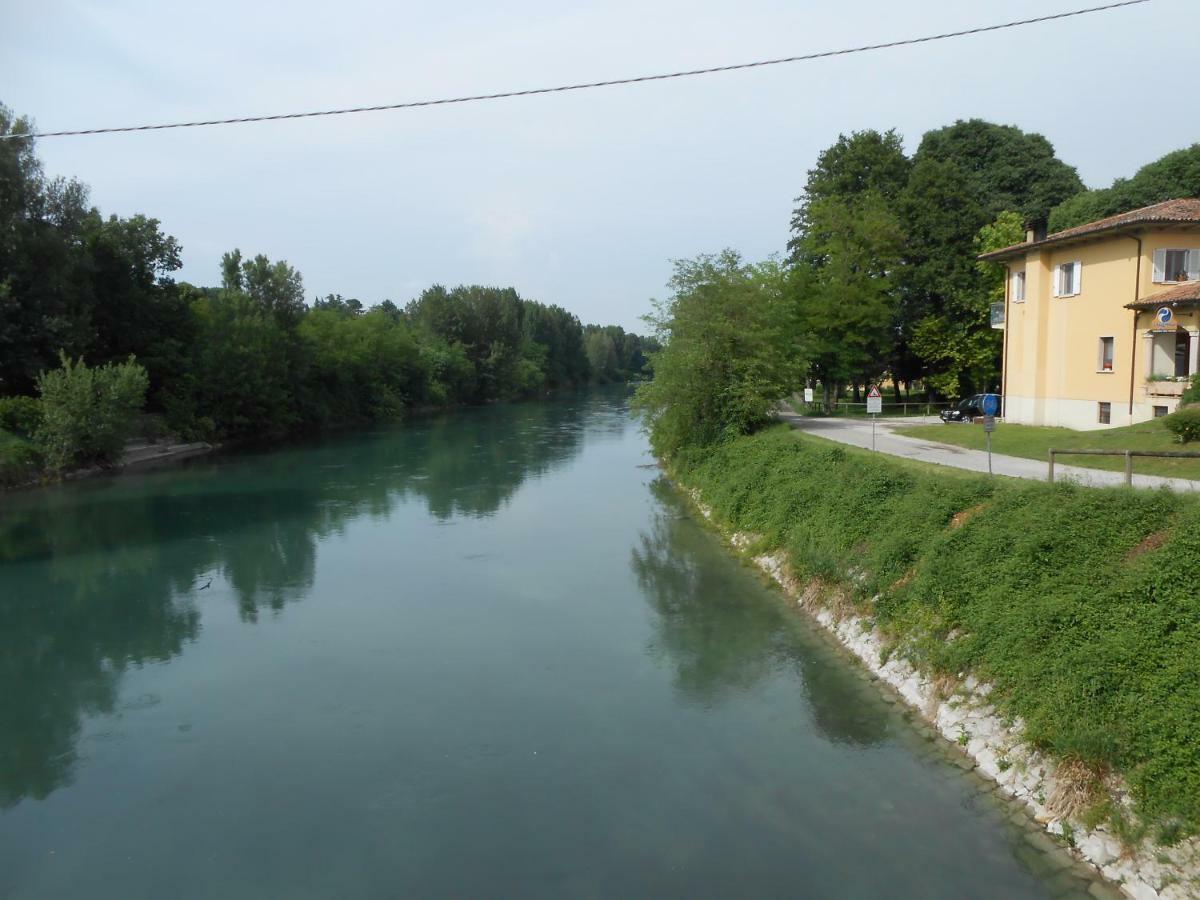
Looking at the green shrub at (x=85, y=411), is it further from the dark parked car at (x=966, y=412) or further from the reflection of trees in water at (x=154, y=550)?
the dark parked car at (x=966, y=412)

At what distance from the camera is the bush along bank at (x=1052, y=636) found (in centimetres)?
809

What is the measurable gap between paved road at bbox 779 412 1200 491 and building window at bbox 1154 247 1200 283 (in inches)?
313

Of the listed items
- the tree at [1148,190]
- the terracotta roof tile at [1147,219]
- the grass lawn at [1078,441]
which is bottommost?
the grass lawn at [1078,441]

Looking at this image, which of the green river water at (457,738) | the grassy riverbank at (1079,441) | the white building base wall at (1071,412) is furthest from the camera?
the white building base wall at (1071,412)

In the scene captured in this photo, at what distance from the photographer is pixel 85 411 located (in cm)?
3866

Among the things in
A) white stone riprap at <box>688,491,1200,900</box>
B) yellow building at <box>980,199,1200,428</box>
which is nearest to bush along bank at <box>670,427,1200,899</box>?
white stone riprap at <box>688,491,1200,900</box>

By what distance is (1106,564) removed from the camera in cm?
1057

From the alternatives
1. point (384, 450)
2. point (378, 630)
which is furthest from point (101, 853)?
point (384, 450)

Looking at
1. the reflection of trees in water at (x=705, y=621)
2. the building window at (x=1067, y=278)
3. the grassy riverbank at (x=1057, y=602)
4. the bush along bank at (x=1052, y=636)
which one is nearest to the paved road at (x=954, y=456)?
the grassy riverbank at (x=1057, y=602)

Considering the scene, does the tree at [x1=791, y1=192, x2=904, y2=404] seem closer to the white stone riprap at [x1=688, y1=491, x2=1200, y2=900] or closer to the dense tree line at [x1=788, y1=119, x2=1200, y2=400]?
the dense tree line at [x1=788, y1=119, x2=1200, y2=400]

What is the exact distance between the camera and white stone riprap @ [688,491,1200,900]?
24.8 ft

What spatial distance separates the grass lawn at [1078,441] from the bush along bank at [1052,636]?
5.06m

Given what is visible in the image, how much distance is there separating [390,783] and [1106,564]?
9385 millimetres

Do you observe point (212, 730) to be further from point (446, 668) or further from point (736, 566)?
point (736, 566)
